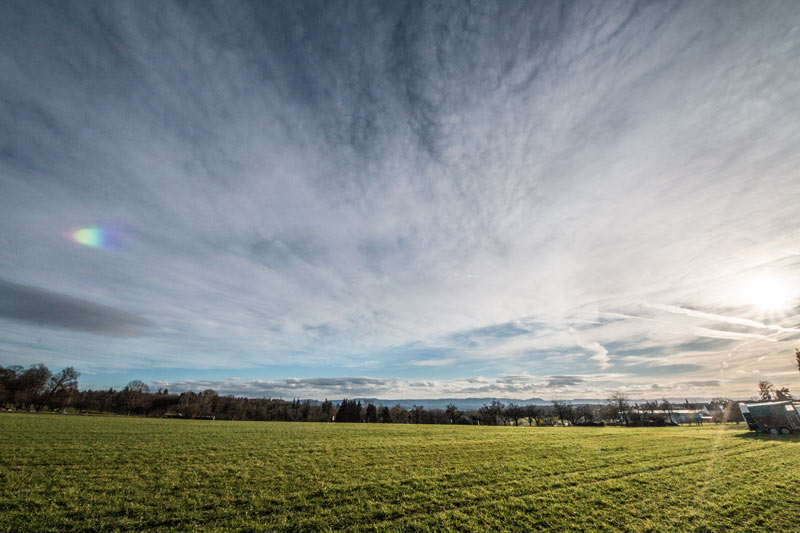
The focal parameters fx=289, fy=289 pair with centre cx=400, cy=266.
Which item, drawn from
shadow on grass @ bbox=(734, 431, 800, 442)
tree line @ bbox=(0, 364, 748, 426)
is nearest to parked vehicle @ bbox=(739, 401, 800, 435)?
shadow on grass @ bbox=(734, 431, 800, 442)

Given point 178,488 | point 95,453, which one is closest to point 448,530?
point 178,488

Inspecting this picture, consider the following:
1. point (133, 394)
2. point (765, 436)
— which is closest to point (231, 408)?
point (133, 394)

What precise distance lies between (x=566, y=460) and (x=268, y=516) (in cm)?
2047

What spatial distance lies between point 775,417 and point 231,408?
17148cm

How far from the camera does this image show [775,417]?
36.1m

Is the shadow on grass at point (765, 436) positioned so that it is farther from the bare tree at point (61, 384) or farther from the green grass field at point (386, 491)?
the bare tree at point (61, 384)

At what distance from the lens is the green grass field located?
1005 centimetres

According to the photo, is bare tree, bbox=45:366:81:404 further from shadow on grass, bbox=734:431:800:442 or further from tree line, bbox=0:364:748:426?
shadow on grass, bbox=734:431:800:442

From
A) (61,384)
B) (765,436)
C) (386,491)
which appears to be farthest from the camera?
(61,384)

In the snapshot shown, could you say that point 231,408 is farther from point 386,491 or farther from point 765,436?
point 765,436

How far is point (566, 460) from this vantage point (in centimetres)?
2089

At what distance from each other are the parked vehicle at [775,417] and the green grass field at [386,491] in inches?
861

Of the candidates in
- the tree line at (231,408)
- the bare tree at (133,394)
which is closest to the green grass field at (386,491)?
the tree line at (231,408)

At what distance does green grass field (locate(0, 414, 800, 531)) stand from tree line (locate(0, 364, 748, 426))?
284ft
